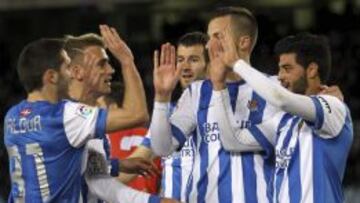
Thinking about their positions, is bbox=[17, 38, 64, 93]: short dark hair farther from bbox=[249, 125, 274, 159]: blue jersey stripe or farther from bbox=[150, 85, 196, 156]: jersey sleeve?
bbox=[249, 125, 274, 159]: blue jersey stripe

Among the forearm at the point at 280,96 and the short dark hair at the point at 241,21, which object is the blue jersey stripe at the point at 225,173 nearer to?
the short dark hair at the point at 241,21

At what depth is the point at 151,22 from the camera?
16828mm

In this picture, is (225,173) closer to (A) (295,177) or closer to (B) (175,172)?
(A) (295,177)

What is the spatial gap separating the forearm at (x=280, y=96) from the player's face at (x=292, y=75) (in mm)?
236

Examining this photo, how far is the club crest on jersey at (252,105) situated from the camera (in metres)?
5.04

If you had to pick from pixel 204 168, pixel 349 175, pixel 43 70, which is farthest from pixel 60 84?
pixel 349 175

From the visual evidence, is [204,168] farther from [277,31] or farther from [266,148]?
[277,31]

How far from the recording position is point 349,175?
41.7 ft

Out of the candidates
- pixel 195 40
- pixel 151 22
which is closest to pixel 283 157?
pixel 195 40

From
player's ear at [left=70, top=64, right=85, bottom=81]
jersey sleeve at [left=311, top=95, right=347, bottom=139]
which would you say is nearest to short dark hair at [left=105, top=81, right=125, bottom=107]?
player's ear at [left=70, top=64, right=85, bottom=81]

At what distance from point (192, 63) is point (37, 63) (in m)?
1.50

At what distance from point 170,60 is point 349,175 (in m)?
8.09

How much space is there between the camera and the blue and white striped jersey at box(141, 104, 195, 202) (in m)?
6.03

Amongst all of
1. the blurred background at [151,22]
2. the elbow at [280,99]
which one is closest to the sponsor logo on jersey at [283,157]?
the elbow at [280,99]
